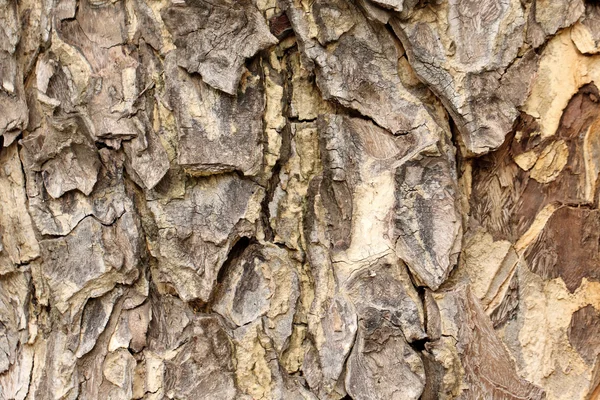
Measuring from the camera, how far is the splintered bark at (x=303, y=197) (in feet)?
3.47

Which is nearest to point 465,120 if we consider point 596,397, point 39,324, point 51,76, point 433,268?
point 433,268

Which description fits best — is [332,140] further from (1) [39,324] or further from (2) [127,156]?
(1) [39,324]

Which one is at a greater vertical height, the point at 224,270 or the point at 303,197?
the point at 303,197

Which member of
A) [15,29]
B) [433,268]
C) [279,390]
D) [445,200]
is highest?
[15,29]

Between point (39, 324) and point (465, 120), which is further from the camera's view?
point (39, 324)

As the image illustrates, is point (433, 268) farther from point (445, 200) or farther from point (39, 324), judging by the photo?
point (39, 324)

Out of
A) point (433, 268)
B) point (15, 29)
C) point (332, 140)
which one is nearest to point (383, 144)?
point (332, 140)

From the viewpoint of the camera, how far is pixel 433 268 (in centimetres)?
105

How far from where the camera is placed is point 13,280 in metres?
1.18

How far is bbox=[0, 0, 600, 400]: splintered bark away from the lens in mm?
1059

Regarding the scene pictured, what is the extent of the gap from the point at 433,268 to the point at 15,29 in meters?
0.90

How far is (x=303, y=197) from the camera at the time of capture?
1.14m

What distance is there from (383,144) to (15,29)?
728mm

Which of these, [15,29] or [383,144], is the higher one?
[15,29]
